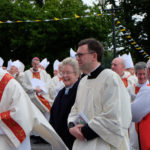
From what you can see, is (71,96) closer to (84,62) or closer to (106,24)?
(84,62)

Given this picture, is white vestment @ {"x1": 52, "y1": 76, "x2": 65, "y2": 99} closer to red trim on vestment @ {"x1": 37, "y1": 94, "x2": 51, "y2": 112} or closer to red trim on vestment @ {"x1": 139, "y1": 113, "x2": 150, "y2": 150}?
red trim on vestment @ {"x1": 37, "y1": 94, "x2": 51, "y2": 112}

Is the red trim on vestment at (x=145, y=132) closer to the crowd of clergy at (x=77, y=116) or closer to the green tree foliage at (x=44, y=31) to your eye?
the crowd of clergy at (x=77, y=116)

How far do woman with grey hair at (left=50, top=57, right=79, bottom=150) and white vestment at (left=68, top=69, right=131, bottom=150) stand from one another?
915mm

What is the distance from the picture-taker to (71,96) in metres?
4.30

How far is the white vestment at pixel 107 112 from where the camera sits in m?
3.11

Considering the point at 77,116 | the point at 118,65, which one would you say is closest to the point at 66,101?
the point at 77,116

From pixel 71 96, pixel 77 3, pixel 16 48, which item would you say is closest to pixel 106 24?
pixel 77 3

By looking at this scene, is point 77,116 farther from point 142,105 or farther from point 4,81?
point 4,81

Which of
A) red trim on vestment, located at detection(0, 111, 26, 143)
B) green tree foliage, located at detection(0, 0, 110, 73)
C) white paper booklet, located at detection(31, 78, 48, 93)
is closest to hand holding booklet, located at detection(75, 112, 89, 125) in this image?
red trim on vestment, located at detection(0, 111, 26, 143)

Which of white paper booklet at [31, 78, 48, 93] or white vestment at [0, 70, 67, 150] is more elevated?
white vestment at [0, 70, 67, 150]

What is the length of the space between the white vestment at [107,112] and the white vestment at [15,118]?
868 mm

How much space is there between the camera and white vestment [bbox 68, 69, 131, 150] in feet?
10.2

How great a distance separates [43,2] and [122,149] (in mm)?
29249

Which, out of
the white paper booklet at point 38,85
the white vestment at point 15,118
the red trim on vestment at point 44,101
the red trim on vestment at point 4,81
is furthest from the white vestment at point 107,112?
the red trim on vestment at point 44,101
